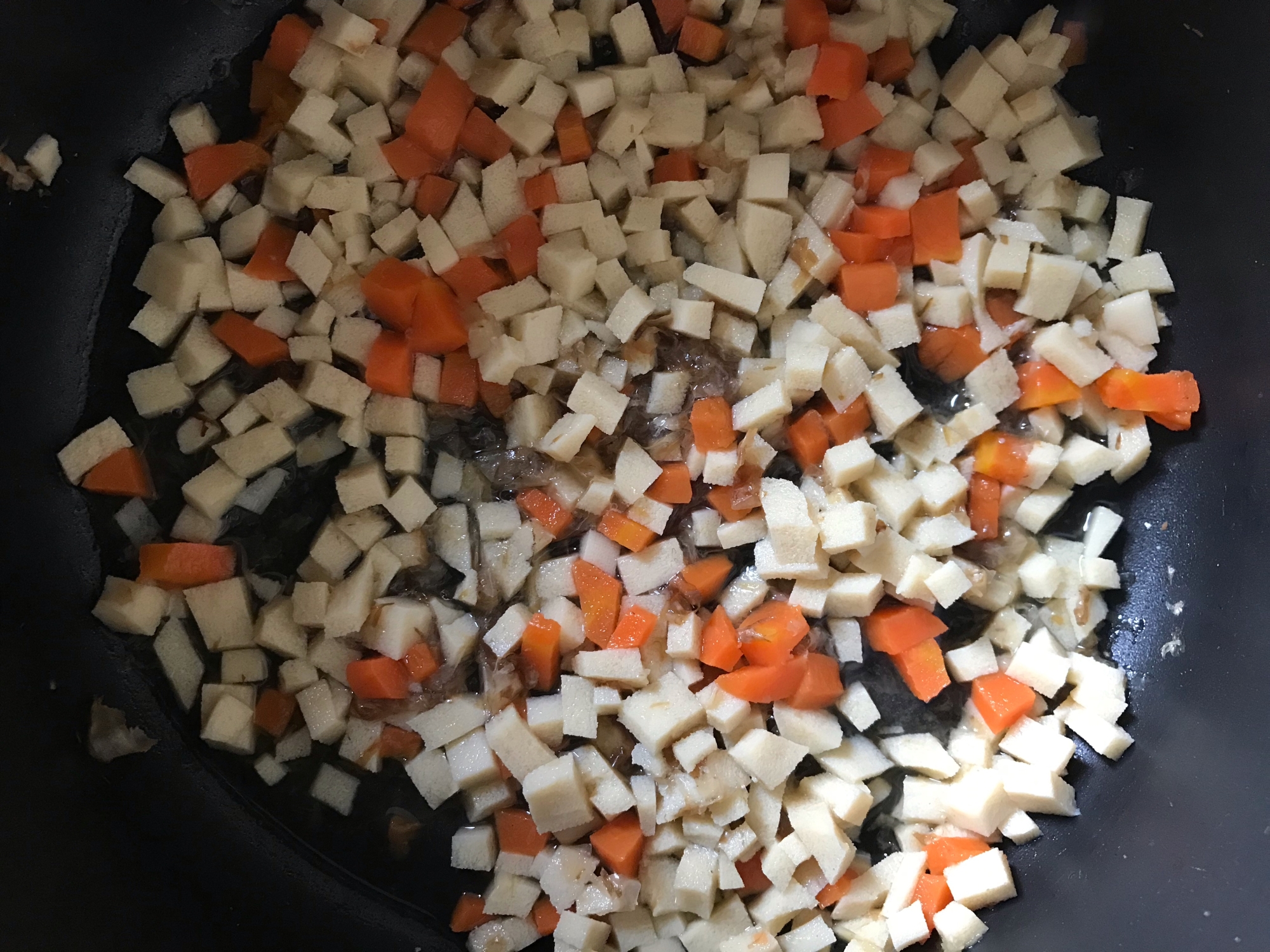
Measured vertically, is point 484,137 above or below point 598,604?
above

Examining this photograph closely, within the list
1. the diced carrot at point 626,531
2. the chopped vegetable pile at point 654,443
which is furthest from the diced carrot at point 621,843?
the diced carrot at point 626,531

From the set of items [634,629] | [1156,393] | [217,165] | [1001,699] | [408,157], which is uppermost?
[217,165]

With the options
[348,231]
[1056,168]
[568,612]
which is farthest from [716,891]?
[1056,168]

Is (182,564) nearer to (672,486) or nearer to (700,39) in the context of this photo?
(672,486)

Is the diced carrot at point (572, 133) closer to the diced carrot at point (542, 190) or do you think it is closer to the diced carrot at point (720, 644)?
the diced carrot at point (542, 190)

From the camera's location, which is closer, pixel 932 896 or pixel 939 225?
pixel 932 896

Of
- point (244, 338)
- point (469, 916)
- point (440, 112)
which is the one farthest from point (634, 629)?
point (440, 112)

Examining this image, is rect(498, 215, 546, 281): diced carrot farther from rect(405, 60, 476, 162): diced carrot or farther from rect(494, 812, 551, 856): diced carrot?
rect(494, 812, 551, 856): diced carrot

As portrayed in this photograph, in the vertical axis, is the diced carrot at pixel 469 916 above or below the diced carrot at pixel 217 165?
below
